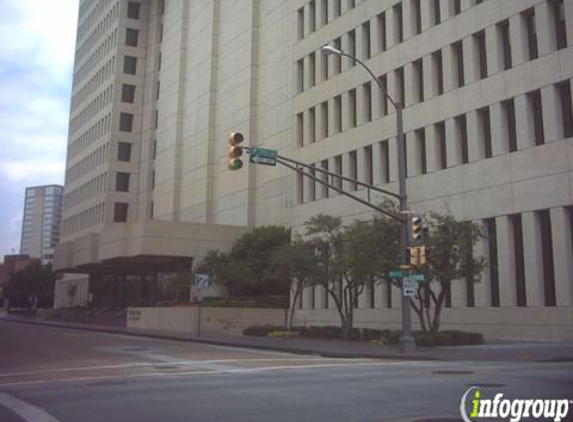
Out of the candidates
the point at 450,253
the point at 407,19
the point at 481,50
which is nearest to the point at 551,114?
the point at 481,50

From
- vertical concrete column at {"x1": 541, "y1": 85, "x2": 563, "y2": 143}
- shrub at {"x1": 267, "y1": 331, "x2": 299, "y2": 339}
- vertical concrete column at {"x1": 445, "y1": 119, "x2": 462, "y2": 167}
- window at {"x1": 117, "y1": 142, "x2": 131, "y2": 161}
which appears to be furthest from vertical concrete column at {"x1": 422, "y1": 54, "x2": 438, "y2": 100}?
window at {"x1": 117, "y1": 142, "x2": 131, "y2": 161}

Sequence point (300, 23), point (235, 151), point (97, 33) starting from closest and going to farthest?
point (235, 151)
point (300, 23)
point (97, 33)

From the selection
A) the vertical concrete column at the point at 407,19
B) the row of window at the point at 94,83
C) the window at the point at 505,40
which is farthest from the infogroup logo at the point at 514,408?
the row of window at the point at 94,83

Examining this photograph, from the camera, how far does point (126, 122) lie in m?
86.9

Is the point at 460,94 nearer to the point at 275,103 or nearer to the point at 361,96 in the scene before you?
the point at 361,96

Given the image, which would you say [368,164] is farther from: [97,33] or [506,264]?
[97,33]

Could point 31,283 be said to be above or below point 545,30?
below

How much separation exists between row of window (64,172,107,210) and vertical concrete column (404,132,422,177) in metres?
54.6

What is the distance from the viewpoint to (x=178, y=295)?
59125 millimetres

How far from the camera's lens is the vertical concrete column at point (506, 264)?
107 ft

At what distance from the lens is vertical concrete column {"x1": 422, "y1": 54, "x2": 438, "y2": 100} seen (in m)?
39.6

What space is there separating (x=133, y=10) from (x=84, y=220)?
99.0 feet

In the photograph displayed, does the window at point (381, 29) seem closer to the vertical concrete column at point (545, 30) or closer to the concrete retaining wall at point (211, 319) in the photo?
the vertical concrete column at point (545, 30)

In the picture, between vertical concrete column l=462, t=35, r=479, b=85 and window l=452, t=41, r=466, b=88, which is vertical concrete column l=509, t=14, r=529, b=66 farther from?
window l=452, t=41, r=466, b=88
